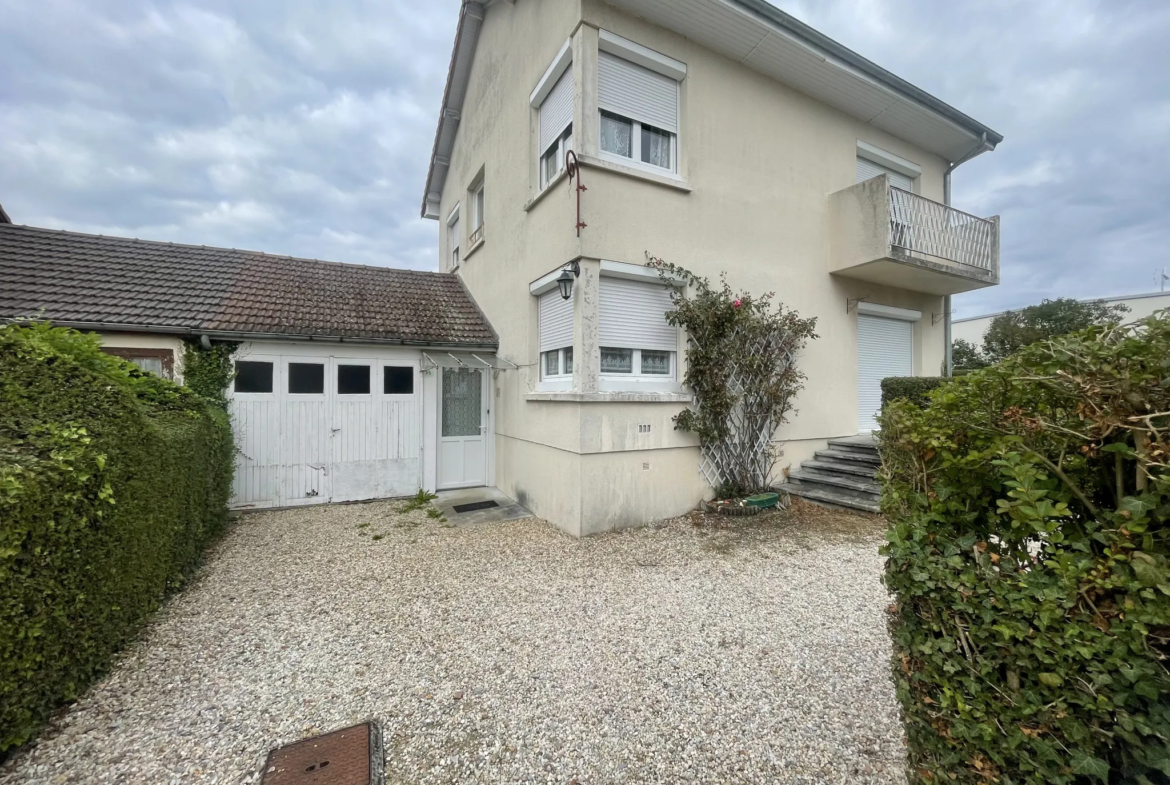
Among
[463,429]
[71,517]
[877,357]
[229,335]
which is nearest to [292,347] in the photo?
[229,335]

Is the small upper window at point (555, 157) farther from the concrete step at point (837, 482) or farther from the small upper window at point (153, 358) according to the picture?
the small upper window at point (153, 358)

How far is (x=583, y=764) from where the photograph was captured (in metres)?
2.52

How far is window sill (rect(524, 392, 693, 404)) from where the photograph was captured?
6.50m

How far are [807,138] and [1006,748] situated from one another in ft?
33.3

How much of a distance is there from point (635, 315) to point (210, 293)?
8.28m

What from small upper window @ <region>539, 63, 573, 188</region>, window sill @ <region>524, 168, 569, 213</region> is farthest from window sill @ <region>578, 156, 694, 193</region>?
small upper window @ <region>539, 63, 573, 188</region>

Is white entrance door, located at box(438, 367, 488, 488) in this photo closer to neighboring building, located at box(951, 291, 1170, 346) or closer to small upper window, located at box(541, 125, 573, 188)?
small upper window, located at box(541, 125, 573, 188)

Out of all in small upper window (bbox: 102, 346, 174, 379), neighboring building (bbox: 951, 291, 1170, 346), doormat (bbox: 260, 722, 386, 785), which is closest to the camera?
doormat (bbox: 260, 722, 386, 785)

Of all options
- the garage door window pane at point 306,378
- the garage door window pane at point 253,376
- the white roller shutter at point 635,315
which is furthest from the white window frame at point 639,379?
the garage door window pane at point 253,376

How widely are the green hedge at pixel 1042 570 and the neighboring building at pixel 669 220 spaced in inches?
192

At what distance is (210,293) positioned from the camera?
342 inches

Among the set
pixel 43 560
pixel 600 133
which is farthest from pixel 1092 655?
pixel 600 133

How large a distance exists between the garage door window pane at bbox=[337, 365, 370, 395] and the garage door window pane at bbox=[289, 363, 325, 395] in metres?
0.31

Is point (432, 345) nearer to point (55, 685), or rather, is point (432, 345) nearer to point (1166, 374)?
point (55, 685)
